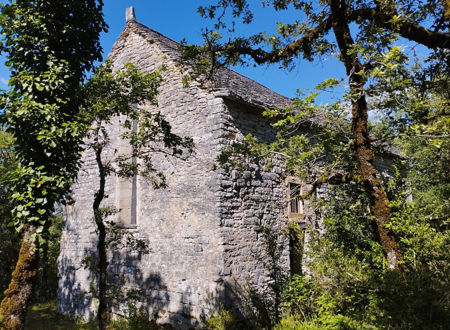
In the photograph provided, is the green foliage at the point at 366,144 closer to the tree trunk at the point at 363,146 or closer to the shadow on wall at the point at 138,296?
the tree trunk at the point at 363,146

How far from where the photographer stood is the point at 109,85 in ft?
17.5

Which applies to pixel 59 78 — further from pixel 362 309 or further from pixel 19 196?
pixel 362 309

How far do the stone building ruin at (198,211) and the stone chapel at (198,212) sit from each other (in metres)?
0.02

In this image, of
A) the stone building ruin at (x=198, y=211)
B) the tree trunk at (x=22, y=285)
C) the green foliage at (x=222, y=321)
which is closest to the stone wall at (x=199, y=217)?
the stone building ruin at (x=198, y=211)

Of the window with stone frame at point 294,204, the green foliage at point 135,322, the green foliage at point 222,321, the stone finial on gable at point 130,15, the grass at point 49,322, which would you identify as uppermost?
the stone finial on gable at point 130,15

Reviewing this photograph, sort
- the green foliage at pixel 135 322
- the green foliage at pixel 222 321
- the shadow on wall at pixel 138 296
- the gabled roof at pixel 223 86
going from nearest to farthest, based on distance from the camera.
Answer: the green foliage at pixel 222 321 < the shadow on wall at pixel 138 296 < the green foliage at pixel 135 322 < the gabled roof at pixel 223 86

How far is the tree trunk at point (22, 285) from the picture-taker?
430 cm

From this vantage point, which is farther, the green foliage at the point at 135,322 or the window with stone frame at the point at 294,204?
the window with stone frame at the point at 294,204

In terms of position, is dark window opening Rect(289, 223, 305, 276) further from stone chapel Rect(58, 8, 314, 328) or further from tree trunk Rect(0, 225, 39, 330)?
tree trunk Rect(0, 225, 39, 330)

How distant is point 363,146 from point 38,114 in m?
4.39

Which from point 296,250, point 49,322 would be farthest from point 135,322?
point 49,322

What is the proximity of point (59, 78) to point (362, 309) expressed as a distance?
18.2 ft

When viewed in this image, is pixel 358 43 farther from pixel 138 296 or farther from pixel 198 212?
pixel 138 296

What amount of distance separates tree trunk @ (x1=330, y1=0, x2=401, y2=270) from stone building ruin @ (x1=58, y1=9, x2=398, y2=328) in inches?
88.6
